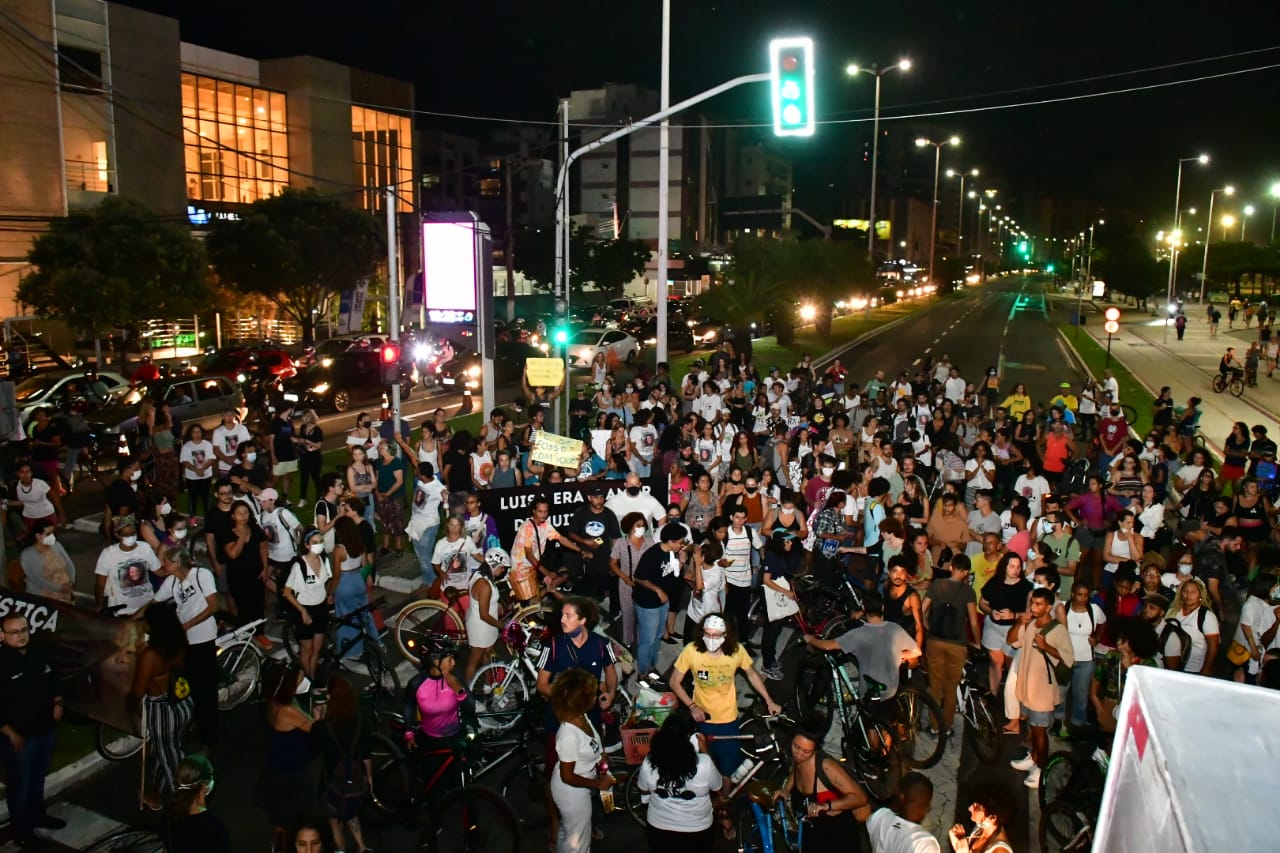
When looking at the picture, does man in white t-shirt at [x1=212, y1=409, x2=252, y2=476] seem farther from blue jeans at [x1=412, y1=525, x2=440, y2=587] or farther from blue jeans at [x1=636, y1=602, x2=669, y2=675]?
blue jeans at [x1=636, y1=602, x2=669, y2=675]

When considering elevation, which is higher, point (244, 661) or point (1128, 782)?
point (1128, 782)

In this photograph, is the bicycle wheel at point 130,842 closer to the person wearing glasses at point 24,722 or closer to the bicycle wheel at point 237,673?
the person wearing glasses at point 24,722

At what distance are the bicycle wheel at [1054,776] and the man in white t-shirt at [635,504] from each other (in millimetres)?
4946

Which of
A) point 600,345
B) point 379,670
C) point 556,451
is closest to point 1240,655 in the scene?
point 379,670

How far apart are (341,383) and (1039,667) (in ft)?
74.6

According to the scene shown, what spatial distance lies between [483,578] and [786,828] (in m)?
3.82

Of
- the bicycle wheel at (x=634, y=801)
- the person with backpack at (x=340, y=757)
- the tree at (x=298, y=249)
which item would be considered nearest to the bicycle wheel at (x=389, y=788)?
the person with backpack at (x=340, y=757)

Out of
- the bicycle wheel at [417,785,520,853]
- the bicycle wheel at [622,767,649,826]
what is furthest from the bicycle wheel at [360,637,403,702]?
the bicycle wheel at [622,767,649,826]

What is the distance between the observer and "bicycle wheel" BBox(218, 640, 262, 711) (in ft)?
30.0

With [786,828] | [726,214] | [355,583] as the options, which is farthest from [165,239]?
[726,214]

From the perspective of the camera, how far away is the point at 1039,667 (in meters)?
7.77

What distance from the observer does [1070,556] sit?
1068 centimetres

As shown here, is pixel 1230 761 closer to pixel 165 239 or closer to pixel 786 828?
pixel 786 828

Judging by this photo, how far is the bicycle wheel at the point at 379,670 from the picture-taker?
8.93 metres
